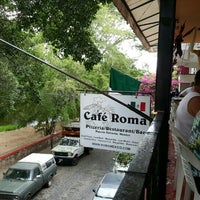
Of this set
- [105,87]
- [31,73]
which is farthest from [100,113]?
[105,87]

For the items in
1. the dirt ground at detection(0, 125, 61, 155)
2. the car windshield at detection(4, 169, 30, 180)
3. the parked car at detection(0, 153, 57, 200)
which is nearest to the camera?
the parked car at detection(0, 153, 57, 200)

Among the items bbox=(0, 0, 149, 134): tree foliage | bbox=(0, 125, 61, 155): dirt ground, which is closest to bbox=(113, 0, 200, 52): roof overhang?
bbox=(0, 0, 149, 134): tree foliage

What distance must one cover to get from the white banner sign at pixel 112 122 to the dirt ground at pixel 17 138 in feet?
36.9

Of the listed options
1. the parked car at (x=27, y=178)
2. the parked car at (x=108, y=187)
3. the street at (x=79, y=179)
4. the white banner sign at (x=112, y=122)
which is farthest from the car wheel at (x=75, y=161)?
the white banner sign at (x=112, y=122)

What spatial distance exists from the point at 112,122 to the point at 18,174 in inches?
293

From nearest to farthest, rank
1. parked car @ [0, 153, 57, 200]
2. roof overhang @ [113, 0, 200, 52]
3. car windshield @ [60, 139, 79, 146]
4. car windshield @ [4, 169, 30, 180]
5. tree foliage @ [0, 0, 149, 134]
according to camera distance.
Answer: roof overhang @ [113, 0, 200, 52]
tree foliage @ [0, 0, 149, 134]
parked car @ [0, 153, 57, 200]
car windshield @ [4, 169, 30, 180]
car windshield @ [60, 139, 79, 146]

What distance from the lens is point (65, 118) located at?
16.8 meters

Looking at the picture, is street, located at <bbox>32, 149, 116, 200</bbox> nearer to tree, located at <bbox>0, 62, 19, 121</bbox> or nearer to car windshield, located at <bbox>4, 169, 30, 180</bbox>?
car windshield, located at <bbox>4, 169, 30, 180</bbox>

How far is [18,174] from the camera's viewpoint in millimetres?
11219

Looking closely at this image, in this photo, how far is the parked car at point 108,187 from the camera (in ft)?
31.0

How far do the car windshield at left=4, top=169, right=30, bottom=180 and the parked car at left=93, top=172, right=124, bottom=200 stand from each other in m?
2.66

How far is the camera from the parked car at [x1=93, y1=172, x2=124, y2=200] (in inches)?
372

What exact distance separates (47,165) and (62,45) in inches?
245

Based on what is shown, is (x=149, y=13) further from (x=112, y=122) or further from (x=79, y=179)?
(x=79, y=179)
